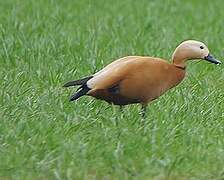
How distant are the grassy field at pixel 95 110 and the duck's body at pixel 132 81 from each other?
15cm

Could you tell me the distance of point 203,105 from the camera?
20.4 feet

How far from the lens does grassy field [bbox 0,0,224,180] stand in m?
4.87

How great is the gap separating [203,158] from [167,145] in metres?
0.23

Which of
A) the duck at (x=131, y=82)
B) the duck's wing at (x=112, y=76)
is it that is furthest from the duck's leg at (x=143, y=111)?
the duck's wing at (x=112, y=76)

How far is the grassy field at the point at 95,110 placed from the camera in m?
4.87

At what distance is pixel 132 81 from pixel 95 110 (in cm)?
55

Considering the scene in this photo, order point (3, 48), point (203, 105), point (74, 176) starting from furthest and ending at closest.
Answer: point (3, 48)
point (203, 105)
point (74, 176)

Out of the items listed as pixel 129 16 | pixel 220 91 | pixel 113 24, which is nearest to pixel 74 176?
pixel 220 91

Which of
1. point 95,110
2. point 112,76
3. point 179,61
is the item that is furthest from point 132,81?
point 95,110

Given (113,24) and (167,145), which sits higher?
(167,145)

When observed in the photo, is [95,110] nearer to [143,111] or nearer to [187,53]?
[143,111]

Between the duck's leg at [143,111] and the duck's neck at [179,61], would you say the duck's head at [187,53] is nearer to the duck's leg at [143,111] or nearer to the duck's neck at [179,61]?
the duck's neck at [179,61]

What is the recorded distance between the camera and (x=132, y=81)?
5496mm

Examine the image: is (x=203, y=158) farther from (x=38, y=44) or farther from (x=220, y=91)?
(x=38, y=44)
